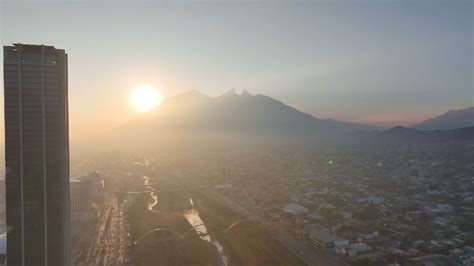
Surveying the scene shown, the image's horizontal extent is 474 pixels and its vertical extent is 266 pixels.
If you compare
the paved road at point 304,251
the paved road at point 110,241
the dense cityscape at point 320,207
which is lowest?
the paved road at point 110,241

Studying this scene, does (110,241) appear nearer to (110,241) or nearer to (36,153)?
(110,241)

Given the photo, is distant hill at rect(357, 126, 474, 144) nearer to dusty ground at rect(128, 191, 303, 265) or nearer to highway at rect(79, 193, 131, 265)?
dusty ground at rect(128, 191, 303, 265)

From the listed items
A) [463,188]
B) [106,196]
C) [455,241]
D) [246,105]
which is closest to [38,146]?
[455,241]

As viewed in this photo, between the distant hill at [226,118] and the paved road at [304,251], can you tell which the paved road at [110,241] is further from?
the distant hill at [226,118]

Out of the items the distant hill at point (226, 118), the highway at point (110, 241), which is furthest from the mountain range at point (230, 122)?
the highway at point (110, 241)

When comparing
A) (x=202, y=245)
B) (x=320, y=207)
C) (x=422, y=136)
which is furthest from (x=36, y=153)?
(x=422, y=136)

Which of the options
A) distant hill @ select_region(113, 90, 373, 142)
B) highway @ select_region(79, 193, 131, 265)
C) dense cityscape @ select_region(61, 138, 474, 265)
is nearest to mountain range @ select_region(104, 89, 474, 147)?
distant hill @ select_region(113, 90, 373, 142)
